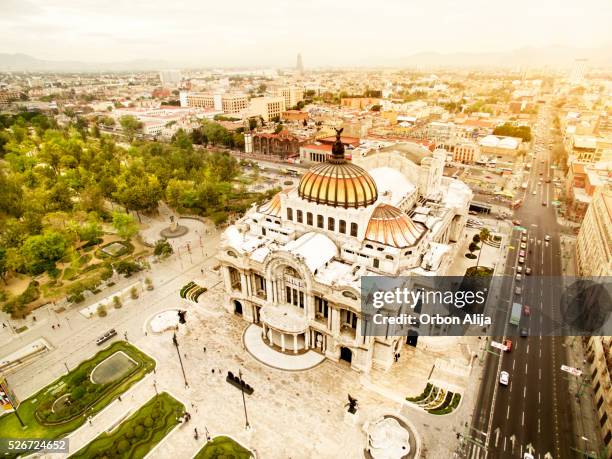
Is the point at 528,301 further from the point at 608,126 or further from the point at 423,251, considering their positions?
the point at 608,126

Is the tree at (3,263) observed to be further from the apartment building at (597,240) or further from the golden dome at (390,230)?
the apartment building at (597,240)

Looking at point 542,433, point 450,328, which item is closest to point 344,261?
point 450,328

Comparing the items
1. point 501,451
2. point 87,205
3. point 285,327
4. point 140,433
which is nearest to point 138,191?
point 87,205

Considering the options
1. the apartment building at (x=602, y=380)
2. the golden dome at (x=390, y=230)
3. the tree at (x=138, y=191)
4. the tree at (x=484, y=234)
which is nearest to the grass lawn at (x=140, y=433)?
the golden dome at (x=390, y=230)

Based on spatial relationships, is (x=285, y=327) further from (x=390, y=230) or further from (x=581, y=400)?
(x=581, y=400)

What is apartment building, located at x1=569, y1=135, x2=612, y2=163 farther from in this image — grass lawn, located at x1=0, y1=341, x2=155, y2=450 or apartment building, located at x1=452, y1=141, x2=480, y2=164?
grass lawn, located at x1=0, y1=341, x2=155, y2=450

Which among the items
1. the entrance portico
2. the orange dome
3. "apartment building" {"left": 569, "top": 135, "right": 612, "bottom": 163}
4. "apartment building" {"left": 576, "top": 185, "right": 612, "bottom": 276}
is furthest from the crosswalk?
"apartment building" {"left": 569, "top": 135, "right": 612, "bottom": 163}
